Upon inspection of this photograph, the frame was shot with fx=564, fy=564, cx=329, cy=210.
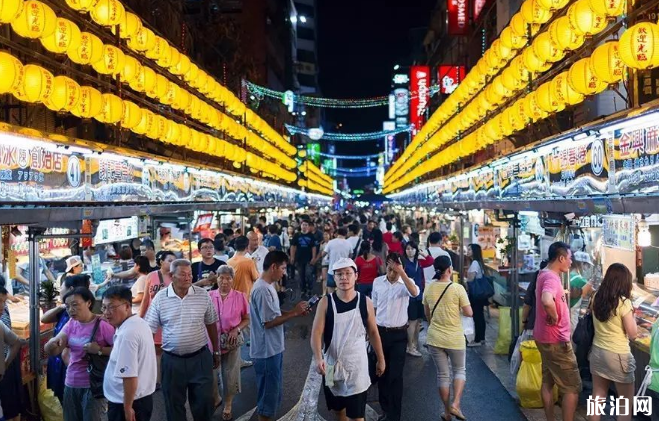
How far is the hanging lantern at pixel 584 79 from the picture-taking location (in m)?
7.41

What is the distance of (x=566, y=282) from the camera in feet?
25.6

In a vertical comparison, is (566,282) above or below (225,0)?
below

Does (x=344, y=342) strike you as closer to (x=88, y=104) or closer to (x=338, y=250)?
(x=88, y=104)

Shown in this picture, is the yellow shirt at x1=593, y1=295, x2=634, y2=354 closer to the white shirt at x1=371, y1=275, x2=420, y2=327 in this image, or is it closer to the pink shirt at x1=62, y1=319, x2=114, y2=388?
the white shirt at x1=371, y1=275, x2=420, y2=327

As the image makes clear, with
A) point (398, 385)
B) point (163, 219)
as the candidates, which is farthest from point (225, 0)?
point (398, 385)

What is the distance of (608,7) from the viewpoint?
692 centimetres

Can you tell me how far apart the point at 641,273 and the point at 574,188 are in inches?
105

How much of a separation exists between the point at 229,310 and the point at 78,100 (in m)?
4.16

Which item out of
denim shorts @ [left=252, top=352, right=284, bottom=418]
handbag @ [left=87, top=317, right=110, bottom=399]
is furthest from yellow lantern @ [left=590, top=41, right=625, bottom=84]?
handbag @ [left=87, top=317, right=110, bottom=399]

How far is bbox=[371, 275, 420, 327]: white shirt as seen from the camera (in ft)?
22.3

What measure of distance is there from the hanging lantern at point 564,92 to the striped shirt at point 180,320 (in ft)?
19.4

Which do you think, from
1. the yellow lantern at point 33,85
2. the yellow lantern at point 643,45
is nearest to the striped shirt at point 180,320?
the yellow lantern at point 33,85

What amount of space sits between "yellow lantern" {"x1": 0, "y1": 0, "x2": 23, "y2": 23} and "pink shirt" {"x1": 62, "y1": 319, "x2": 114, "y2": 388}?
3.71 m

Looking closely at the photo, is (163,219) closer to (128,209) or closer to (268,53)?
(128,209)
